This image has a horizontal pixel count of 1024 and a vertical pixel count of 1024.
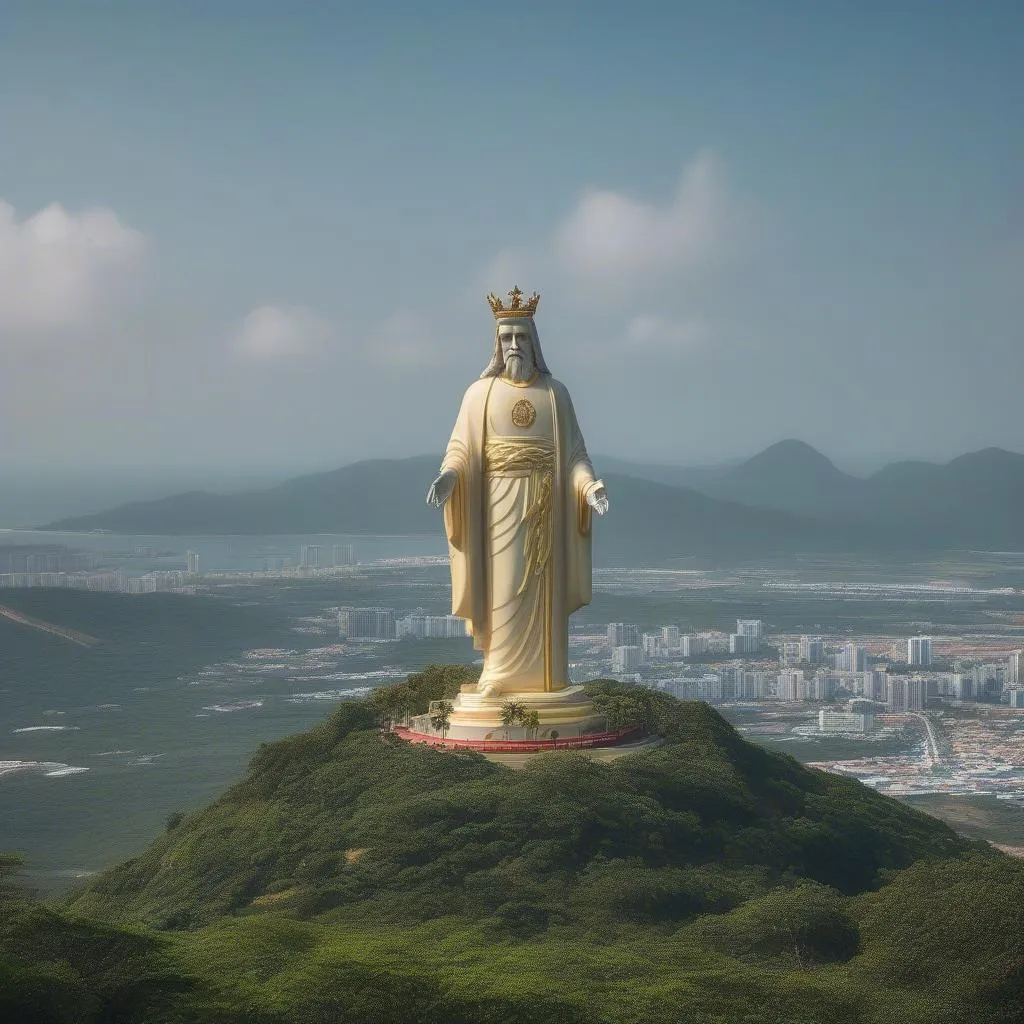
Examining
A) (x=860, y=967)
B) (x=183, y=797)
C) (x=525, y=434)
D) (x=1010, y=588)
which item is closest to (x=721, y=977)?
(x=860, y=967)

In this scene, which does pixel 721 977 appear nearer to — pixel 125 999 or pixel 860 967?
pixel 860 967

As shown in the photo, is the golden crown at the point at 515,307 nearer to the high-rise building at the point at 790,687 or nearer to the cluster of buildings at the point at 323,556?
the high-rise building at the point at 790,687

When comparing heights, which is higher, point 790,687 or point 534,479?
point 534,479

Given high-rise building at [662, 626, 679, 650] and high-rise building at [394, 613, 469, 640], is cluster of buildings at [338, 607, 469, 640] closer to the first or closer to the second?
high-rise building at [394, 613, 469, 640]

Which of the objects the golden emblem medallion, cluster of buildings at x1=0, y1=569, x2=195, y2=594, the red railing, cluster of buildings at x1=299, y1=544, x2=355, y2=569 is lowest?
the red railing

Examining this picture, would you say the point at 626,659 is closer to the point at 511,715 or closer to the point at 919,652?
the point at 919,652

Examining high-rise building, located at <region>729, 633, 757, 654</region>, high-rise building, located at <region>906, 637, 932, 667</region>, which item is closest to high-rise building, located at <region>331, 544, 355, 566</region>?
high-rise building, located at <region>729, 633, 757, 654</region>

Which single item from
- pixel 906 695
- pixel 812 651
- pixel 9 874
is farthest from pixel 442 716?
pixel 812 651
